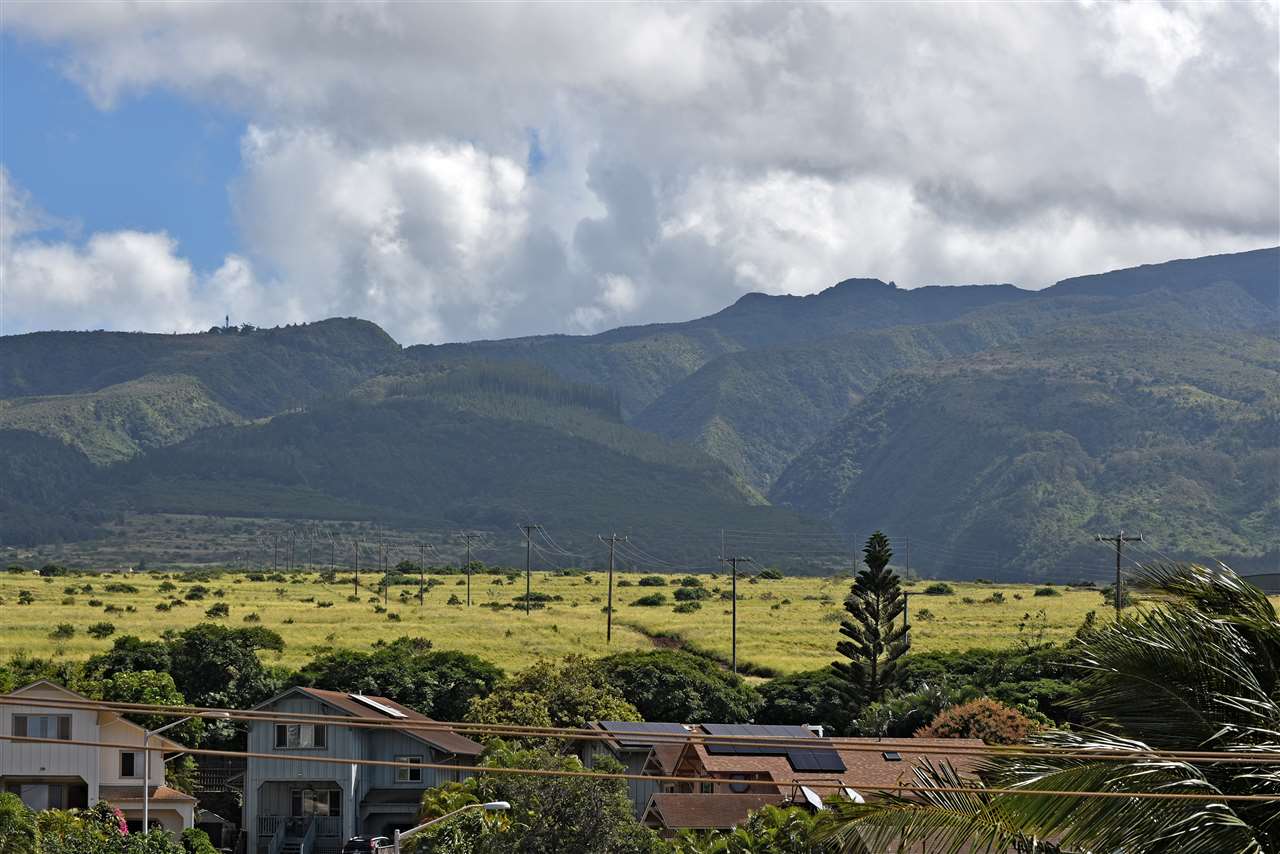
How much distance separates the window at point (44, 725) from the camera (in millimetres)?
57719

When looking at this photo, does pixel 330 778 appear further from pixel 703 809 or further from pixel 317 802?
pixel 703 809

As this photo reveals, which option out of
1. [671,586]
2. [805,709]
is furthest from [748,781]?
[671,586]

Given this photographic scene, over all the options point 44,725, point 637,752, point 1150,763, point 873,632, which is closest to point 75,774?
point 44,725

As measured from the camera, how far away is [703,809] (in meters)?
50.6

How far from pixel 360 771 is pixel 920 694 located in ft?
78.9

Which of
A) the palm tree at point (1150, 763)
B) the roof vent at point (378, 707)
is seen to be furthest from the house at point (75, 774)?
the palm tree at point (1150, 763)

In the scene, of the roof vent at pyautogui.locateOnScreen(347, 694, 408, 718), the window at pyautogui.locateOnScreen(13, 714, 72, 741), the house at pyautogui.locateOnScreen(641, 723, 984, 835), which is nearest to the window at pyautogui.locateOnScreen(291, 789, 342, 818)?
the roof vent at pyautogui.locateOnScreen(347, 694, 408, 718)

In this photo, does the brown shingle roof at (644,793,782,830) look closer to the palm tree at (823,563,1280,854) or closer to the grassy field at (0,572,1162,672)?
the palm tree at (823,563,1280,854)

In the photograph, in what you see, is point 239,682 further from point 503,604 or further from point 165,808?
point 503,604

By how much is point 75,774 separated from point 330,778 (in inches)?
348

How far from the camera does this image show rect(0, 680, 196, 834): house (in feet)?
188

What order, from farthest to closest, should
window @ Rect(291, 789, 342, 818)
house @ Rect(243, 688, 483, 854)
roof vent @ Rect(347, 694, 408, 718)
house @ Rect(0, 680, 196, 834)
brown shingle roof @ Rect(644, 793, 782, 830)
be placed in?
roof vent @ Rect(347, 694, 408, 718), window @ Rect(291, 789, 342, 818), house @ Rect(243, 688, 483, 854), house @ Rect(0, 680, 196, 834), brown shingle roof @ Rect(644, 793, 782, 830)

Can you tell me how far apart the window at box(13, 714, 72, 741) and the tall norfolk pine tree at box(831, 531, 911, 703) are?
120ft

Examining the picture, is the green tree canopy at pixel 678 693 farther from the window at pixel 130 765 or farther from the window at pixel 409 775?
the window at pixel 130 765
